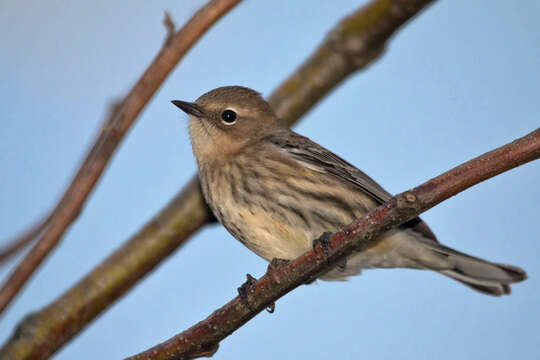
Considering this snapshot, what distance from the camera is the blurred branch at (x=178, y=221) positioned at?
485 centimetres

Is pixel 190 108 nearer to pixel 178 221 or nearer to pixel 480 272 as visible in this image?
pixel 178 221

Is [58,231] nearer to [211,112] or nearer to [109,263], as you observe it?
[109,263]

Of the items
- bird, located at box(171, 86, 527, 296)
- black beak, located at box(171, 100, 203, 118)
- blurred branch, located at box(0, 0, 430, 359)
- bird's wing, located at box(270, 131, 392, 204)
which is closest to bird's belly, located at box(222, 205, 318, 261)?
bird, located at box(171, 86, 527, 296)

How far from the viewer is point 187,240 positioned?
6281mm

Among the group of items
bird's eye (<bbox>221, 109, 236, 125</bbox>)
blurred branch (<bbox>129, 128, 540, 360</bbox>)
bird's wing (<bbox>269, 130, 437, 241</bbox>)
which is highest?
bird's eye (<bbox>221, 109, 236, 125</bbox>)

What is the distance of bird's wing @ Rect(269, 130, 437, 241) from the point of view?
266 inches

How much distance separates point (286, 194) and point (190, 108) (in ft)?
4.79

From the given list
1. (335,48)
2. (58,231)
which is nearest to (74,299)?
(58,231)

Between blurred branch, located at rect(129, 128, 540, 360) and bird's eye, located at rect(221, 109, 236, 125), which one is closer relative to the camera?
blurred branch, located at rect(129, 128, 540, 360)

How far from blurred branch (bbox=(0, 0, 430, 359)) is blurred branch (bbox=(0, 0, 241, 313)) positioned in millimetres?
1635

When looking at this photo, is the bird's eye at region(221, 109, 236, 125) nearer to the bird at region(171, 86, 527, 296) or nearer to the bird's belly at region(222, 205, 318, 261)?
the bird at region(171, 86, 527, 296)

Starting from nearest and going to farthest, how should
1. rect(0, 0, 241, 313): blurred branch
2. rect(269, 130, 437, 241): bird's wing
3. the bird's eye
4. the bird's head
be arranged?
rect(0, 0, 241, 313): blurred branch < rect(269, 130, 437, 241): bird's wing < the bird's head < the bird's eye

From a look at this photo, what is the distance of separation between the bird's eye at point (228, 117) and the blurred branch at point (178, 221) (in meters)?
0.58

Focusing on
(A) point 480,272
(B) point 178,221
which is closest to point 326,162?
(B) point 178,221
